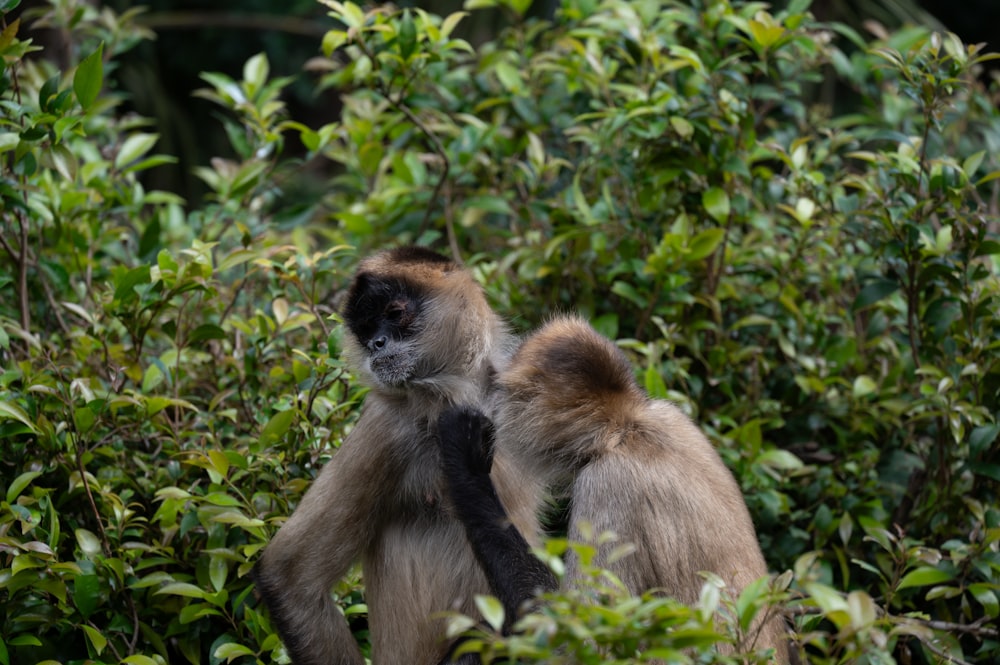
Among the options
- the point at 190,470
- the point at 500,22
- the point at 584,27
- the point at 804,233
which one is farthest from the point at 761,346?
the point at 500,22

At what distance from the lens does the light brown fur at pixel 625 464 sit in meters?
3.57

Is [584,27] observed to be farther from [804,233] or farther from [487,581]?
[487,581]

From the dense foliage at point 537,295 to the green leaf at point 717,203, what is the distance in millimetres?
29

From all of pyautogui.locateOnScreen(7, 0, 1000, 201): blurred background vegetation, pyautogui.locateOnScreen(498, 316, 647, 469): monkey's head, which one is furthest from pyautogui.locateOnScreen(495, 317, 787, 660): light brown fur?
pyautogui.locateOnScreen(7, 0, 1000, 201): blurred background vegetation

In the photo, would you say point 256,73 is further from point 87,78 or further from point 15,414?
point 15,414

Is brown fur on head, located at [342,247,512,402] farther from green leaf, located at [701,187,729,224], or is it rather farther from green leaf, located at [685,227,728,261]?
green leaf, located at [701,187,729,224]

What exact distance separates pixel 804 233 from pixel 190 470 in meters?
3.15

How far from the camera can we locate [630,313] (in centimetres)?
592

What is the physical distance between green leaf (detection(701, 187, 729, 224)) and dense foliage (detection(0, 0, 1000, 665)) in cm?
3

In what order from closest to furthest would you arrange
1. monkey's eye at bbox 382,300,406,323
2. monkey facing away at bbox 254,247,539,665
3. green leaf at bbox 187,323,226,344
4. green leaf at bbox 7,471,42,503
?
green leaf at bbox 7,471,42,503 < monkey facing away at bbox 254,247,539,665 < monkey's eye at bbox 382,300,406,323 < green leaf at bbox 187,323,226,344

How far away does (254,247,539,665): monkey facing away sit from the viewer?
4.15m

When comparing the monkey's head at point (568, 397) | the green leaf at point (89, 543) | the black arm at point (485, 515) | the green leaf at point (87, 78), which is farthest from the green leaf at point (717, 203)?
the green leaf at point (89, 543)

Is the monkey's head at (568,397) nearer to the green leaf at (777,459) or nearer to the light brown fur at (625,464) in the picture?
the light brown fur at (625,464)

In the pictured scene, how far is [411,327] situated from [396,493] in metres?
0.68
